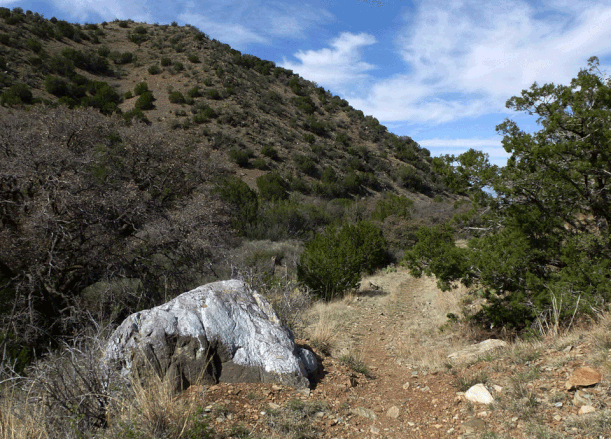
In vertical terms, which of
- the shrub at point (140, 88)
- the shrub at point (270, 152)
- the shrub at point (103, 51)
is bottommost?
the shrub at point (270, 152)

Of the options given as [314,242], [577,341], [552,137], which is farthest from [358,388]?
[314,242]

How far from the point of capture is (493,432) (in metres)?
3.04

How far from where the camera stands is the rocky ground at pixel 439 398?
3057 millimetres

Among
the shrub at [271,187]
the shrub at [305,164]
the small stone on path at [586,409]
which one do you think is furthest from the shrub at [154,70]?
the small stone on path at [586,409]

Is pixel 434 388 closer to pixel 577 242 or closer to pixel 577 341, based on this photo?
pixel 577 341

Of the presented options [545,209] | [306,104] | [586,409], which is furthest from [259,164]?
[586,409]

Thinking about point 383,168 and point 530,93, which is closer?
point 530,93

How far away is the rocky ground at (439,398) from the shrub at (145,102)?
29731 millimetres

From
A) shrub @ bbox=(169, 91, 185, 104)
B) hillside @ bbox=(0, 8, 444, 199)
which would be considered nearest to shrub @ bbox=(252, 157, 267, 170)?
hillside @ bbox=(0, 8, 444, 199)

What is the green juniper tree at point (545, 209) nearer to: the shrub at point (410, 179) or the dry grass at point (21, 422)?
the dry grass at point (21, 422)

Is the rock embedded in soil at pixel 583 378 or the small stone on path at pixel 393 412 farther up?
the rock embedded in soil at pixel 583 378

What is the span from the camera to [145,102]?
3041 centimetres

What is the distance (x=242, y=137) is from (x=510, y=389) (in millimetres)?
29295

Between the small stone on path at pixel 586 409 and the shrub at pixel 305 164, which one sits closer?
the small stone on path at pixel 586 409
